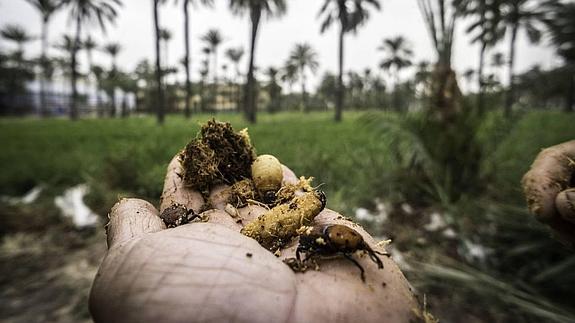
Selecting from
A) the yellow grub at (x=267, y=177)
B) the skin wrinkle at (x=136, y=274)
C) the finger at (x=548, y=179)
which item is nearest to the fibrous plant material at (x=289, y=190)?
the yellow grub at (x=267, y=177)

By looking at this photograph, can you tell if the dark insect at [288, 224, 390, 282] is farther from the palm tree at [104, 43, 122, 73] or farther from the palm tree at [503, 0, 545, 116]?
the palm tree at [104, 43, 122, 73]

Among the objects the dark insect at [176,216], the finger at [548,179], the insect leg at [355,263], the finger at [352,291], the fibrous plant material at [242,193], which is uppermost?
the finger at [548,179]

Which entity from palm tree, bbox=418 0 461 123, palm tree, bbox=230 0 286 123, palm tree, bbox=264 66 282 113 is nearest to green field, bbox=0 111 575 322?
palm tree, bbox=418 0 461 123

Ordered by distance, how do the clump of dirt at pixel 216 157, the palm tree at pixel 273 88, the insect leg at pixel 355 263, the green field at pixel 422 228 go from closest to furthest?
the insect leg at pixel 355 263
the clump of dirt at pixel 216 157
the green field at pixel 422 228
the palm tree at pixel 273 88

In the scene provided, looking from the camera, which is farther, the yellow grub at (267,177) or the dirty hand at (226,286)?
the yellow grub at (267,177)

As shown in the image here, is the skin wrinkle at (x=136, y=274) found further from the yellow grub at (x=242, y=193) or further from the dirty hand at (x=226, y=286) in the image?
the yellow grub at (x=242, y=193)

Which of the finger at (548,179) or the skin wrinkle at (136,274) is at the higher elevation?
the finger at (548,179)
